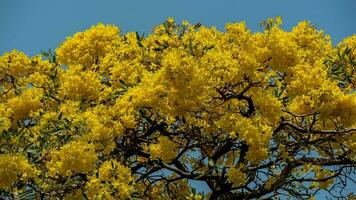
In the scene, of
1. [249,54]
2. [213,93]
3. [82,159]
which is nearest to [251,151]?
[213,93]

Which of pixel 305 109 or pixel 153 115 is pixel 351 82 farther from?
pixel 153 115

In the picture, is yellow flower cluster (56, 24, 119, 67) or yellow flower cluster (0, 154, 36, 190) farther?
yellow flower cluster (56, 24, 119, 67)

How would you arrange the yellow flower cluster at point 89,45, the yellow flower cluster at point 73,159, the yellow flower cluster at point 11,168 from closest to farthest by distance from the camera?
the yellow flower cluster at point 11,168 < the yellow flower cluster at point 73,159 < the yellow flower cluster at point 89,45

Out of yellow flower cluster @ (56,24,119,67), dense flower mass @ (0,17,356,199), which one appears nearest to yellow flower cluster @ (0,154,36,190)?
dense flower mass @ (0,17,356,199)

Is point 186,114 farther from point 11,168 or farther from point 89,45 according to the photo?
point 89,45

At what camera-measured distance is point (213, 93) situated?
11.0m

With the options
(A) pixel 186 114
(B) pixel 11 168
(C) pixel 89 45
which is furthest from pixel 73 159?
(C) pixel 89 45

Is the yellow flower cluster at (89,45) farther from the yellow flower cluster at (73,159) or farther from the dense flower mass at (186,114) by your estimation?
the yellow flower cluster at (73,159)

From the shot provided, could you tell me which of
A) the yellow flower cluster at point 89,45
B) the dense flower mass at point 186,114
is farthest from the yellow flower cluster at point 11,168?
the yellow flower cluster at point 89,45

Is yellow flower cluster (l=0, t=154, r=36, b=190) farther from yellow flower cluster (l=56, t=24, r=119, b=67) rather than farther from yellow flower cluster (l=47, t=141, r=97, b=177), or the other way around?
yellow flower cluster (l=56, t=24, r=119, b=67)

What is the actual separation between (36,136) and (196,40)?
3.49 meters

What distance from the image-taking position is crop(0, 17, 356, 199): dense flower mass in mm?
10469

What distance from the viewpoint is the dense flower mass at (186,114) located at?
34.3ft

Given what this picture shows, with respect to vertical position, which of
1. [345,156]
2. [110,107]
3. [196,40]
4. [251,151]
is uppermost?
[196,40]
